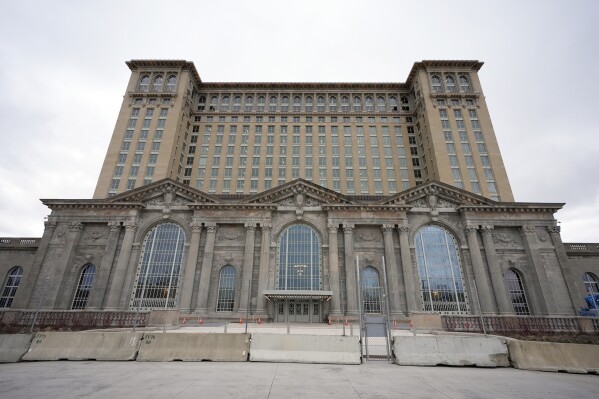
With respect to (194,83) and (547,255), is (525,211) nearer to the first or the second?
(547,255)

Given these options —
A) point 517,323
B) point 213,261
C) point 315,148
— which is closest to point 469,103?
point 315,148

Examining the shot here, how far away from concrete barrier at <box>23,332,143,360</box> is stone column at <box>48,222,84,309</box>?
78.8ft

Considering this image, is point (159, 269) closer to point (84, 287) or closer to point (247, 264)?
point (84, 287)

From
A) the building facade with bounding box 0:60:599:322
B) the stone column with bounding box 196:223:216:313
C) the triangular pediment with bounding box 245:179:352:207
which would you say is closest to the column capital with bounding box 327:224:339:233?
the building facade with bounding box 0:60:599:322

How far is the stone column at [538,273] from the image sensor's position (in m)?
31.6

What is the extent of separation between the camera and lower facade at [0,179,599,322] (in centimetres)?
3198

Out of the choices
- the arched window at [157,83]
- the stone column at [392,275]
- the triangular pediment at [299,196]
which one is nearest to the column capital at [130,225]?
the triangular pediment at [299,196]

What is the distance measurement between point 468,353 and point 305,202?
2580 centimetres

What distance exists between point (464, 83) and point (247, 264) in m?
71.1

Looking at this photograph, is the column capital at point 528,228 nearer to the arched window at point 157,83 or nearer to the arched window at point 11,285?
the arched window at point 11,285

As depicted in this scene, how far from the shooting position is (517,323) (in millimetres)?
21141

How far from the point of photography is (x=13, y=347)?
12.7 metres

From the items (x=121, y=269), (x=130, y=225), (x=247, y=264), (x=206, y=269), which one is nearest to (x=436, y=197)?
(x=247, y=264)

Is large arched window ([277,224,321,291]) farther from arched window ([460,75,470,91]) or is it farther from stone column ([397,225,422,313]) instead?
arched window ([460,75,470,91])
